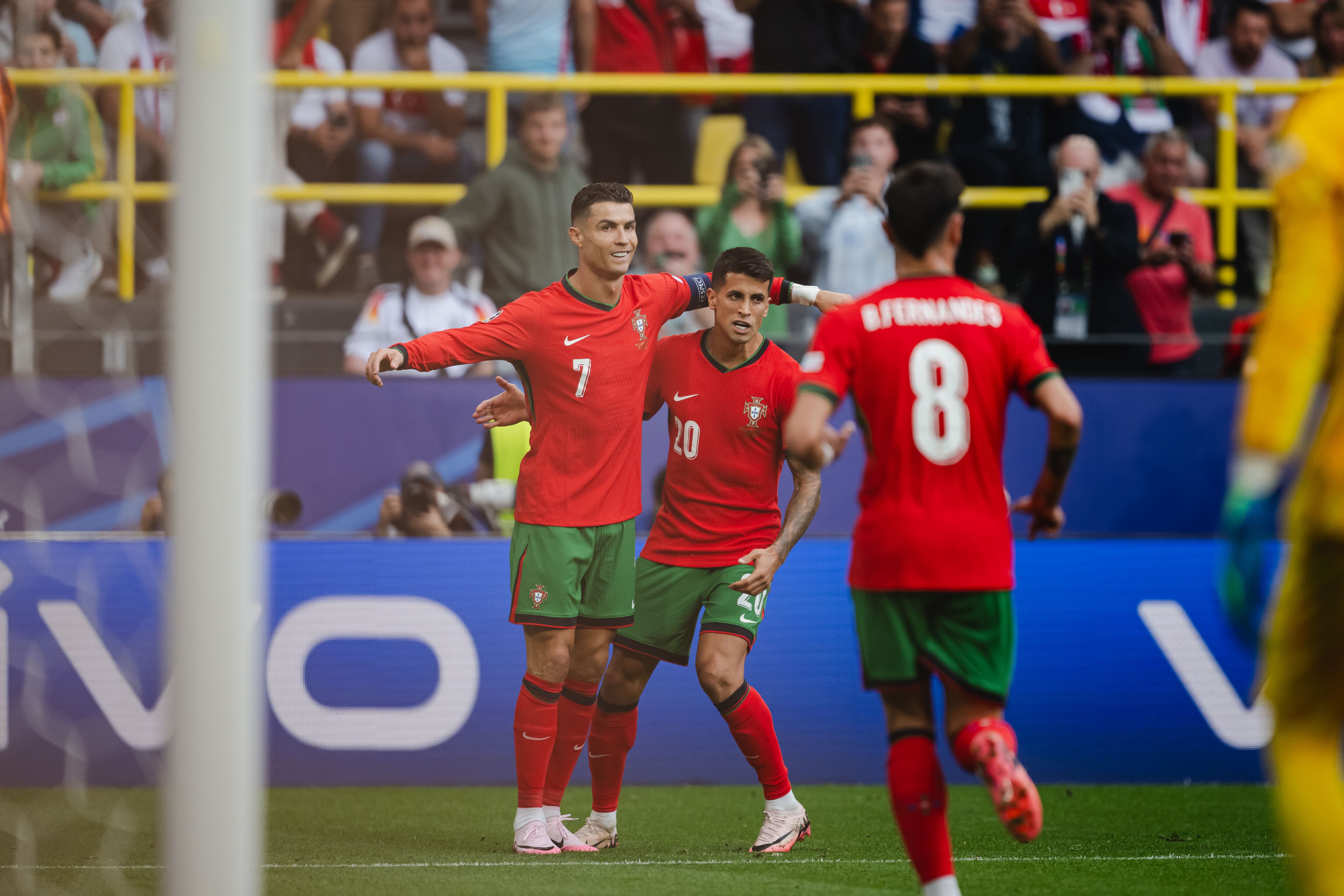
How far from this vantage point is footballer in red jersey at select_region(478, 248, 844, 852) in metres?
5.17

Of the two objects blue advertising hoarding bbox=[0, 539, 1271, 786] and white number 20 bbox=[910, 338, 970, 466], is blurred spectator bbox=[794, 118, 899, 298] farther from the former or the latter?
white number 20 bbox=[910, 338, 970, 466]

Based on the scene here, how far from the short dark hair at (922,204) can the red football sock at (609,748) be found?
2334mm

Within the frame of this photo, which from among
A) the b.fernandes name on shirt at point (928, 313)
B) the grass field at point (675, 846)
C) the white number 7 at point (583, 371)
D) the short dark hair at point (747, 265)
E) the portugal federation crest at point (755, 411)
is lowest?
the grass field at point (675, 846)

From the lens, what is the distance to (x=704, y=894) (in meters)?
4.25

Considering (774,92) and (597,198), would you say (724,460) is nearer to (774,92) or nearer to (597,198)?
(597,198)

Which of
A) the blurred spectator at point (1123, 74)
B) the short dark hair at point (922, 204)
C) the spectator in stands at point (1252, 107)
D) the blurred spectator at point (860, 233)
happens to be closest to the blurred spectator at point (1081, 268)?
the blurred spectator at point (1123, 74)

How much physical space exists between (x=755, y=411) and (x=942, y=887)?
7.17ft

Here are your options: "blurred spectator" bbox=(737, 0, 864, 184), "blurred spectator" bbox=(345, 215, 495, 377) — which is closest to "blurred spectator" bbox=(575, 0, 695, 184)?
"blurred spectator" bbox=(737, 0, 864, 184)

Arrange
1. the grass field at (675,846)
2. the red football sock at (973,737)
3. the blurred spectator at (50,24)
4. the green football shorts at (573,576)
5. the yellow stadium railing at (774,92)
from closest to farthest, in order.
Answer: the red football sock at (973,737), the grass field at (675,846), the green football shorts at (573,576), the blurred spectator at (50,24), the yellow stadium railing at (774,92)

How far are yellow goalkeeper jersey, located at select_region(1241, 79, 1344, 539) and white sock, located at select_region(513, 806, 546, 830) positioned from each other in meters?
3.12

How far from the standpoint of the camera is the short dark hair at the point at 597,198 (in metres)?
5.14

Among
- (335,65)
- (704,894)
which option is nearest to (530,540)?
(704,894)

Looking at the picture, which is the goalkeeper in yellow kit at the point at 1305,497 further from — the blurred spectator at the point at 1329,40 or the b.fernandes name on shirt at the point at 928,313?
the blurred spectator at the point at 1329,40

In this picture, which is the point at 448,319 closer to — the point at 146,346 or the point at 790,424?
the point at 146,346
